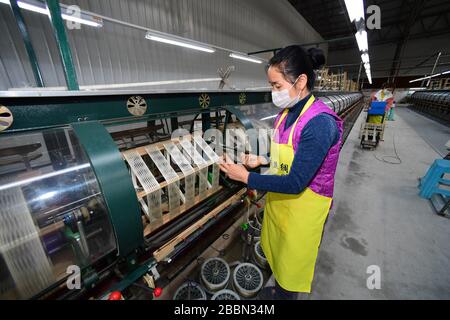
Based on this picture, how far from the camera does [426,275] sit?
154 cm

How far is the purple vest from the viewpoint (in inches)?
34.3

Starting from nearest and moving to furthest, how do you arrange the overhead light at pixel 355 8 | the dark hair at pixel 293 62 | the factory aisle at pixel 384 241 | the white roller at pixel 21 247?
1. the white roller at pixel 21 247
2. the dark hair at pixel 293 62
3. the factory aisle at pixel 384 241
4. the overhead light at pixel 355 8

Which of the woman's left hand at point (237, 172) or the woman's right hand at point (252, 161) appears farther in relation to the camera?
the woman's right hand at point (252, 161)

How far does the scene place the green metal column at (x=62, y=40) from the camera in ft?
2.89

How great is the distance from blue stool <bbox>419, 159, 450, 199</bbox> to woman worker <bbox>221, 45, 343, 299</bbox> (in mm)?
2557

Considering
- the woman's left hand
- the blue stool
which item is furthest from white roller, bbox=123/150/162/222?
the blue stool

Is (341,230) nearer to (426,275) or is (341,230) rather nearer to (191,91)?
(426,275)

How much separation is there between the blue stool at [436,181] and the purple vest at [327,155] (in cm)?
258

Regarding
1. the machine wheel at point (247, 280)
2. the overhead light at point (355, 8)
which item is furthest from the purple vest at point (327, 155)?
the overhead light at point (355, 8)

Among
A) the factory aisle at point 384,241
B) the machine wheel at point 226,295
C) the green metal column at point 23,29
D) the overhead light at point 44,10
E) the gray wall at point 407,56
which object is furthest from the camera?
the gray wall at point 407,56

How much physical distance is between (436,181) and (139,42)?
18.9 ft

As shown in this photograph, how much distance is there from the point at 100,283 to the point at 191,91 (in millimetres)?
1257

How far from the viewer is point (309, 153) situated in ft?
2.56

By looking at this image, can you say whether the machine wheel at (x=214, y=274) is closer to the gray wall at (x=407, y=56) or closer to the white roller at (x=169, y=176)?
the white roller at (x=169, y=176)
